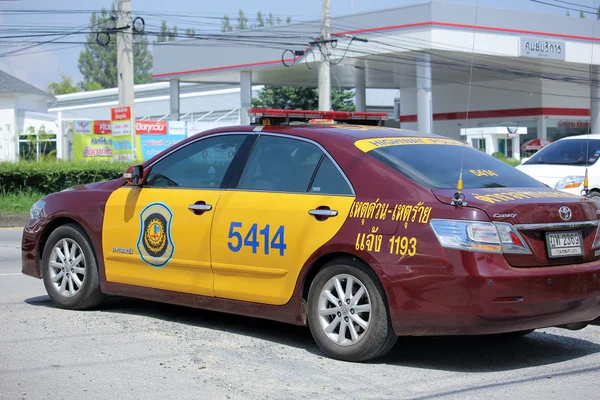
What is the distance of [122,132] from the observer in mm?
26156

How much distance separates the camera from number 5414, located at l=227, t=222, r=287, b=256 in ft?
20.5

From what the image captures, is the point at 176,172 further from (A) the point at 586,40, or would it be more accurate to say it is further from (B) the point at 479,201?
(A) the point at 586,40

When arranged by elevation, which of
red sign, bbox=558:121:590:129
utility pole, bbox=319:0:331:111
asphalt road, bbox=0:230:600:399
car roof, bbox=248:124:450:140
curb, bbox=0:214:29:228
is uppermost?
utility pole, bbox=319:0:331:111

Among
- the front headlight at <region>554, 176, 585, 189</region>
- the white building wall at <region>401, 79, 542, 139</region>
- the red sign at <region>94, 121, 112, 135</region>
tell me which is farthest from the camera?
the white building wall at <region>401, 79, 542, 139</region>

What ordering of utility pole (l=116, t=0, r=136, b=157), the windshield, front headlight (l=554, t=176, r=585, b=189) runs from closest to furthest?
front headlight (l=554, t=176, r=585, b=189) < the windshield < utility pole (l=116, t=0, r=136, b=157)

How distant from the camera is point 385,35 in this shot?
3728cm

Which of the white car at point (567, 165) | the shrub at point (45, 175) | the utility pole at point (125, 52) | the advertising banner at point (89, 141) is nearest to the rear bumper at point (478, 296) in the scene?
the white car at point (567, 165)

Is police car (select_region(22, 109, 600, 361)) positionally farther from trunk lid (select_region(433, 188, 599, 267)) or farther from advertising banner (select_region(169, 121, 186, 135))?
advertising banner (select_region(169, 121, 186, 135))

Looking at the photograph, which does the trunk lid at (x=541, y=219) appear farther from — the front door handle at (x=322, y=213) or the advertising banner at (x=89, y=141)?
the advertising banner at (x=89, y=141)

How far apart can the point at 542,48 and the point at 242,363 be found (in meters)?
35.7

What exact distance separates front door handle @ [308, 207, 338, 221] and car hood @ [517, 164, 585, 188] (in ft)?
31.8

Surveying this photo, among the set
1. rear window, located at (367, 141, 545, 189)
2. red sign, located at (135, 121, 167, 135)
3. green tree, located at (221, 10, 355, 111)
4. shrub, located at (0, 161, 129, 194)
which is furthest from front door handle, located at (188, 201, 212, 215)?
green tree, located at (221, 10, 355, 111)

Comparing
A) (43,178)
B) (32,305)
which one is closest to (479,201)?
(32,305)

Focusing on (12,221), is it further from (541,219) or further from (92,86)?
(92,86)
